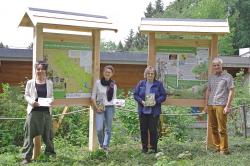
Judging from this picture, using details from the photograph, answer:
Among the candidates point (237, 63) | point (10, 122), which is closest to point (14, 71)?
point (237, 63)

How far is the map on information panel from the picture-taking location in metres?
9.93

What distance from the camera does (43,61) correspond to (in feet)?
27.2

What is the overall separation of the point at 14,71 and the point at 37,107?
49.2 ft

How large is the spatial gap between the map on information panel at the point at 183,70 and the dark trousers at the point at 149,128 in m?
0.95

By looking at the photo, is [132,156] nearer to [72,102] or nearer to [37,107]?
[72,102]

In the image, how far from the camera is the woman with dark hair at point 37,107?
8039 millimetres

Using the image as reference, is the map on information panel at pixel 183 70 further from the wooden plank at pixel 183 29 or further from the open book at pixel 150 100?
the open book at pixel 150 100

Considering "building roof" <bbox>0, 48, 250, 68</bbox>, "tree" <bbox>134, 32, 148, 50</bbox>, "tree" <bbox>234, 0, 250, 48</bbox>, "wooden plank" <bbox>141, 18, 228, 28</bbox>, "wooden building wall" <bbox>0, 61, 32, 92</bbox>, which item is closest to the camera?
"wooden plank" <bbox>141, 18, 228, 28</bbox>

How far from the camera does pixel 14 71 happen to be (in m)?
22.6

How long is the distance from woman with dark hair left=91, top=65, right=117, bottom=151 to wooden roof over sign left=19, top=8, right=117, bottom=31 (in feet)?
3.09

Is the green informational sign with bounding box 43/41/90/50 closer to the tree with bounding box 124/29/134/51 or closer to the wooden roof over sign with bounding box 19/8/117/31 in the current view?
the wooden roof over sign with bounding box 19/8/117/31

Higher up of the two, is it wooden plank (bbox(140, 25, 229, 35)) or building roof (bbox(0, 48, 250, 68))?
wooden plank (bbox(140, 25, 229, 35))

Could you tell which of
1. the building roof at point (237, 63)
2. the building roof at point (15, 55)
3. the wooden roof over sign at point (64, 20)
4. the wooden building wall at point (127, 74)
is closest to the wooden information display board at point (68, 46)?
the wooden roof over sign at point (64, 20)

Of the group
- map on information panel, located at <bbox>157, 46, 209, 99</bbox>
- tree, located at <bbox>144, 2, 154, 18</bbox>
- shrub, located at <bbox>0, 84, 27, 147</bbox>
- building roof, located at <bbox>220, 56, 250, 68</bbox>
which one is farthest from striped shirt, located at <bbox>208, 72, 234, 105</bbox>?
tree, located at <bbox>144, 2, 154, 18</bbox>
